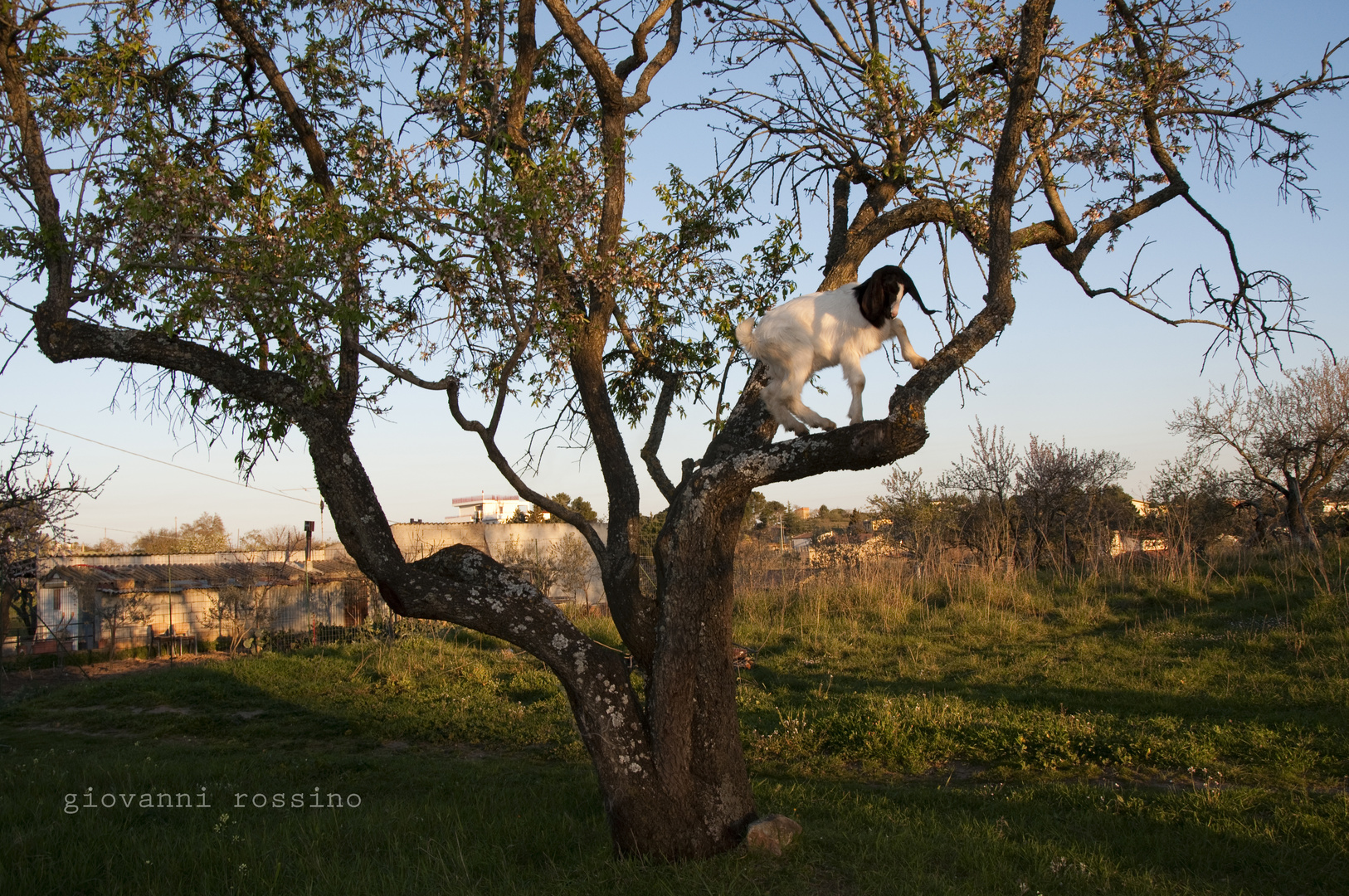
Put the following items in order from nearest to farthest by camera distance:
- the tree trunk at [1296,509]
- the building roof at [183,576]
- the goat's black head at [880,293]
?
the goat's black head at [880,293] → the tree trunk at [1296,509] → the building roof at [183,576]

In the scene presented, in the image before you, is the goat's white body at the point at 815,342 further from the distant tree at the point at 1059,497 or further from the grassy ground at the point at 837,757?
the distant tree at the point at 1059,497

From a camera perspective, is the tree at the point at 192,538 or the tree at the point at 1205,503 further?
the tree at the point at 192,538

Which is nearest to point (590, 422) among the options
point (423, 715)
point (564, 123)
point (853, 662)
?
point (564, 123)

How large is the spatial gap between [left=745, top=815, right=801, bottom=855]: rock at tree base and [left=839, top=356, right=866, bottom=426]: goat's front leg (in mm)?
2129

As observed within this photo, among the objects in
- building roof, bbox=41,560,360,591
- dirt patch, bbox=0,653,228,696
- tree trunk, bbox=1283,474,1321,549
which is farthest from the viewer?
building roof, bbox=41,560,360,591

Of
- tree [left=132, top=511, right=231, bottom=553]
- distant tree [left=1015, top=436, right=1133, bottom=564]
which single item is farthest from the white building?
distant tree [left=1015, top=436, right=1133, bottom=564]

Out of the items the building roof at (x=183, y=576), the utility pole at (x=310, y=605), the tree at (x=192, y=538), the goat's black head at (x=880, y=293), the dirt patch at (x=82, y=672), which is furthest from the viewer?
the tree at (x=192, y=538)

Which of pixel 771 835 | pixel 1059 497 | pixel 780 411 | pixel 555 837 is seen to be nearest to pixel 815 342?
pixel 780 411

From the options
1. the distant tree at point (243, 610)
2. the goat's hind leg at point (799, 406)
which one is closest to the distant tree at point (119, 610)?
the distant tree at point (243, 610)

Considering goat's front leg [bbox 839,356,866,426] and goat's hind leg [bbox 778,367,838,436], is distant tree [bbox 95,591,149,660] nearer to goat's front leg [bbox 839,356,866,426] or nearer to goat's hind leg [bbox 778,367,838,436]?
goat's hind leg [bbox 778,367,838,436]

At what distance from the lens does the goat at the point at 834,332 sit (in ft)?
13.3

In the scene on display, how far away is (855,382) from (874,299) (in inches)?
17.1

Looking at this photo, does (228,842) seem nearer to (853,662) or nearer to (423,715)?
(423,715)

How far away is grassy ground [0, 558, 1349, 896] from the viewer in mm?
4480
